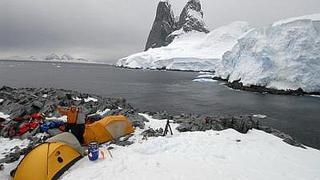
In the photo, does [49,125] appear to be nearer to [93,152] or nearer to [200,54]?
[93,152]

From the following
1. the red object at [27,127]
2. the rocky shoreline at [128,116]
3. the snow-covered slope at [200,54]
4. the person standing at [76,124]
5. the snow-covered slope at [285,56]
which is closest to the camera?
the person standing at [76,124]

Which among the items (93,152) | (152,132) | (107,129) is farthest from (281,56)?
(93,152)

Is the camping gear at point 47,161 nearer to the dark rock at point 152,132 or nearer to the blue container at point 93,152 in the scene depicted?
the blue container at point 93,152

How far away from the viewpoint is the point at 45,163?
10.0 meters

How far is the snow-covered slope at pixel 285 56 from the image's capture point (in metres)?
46.9

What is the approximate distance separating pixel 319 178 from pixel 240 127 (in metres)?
5.65

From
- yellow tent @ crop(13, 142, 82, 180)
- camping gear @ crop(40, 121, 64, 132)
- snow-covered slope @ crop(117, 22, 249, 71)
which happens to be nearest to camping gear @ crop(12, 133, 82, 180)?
yellow tent @ crop(13, 142, 82, 180)

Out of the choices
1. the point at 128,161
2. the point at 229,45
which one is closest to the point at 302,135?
the point at 128,161

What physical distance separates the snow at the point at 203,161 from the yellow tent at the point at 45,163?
0.38 m

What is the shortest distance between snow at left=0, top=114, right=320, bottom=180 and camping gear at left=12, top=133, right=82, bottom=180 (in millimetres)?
363

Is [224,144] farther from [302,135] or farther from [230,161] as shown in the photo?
[302,135]

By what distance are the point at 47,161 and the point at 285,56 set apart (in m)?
48.0

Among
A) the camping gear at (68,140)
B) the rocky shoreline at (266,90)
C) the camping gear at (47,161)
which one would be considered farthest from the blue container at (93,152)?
the rocky shoreline at (266,90)

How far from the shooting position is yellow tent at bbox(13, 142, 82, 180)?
389 inches
